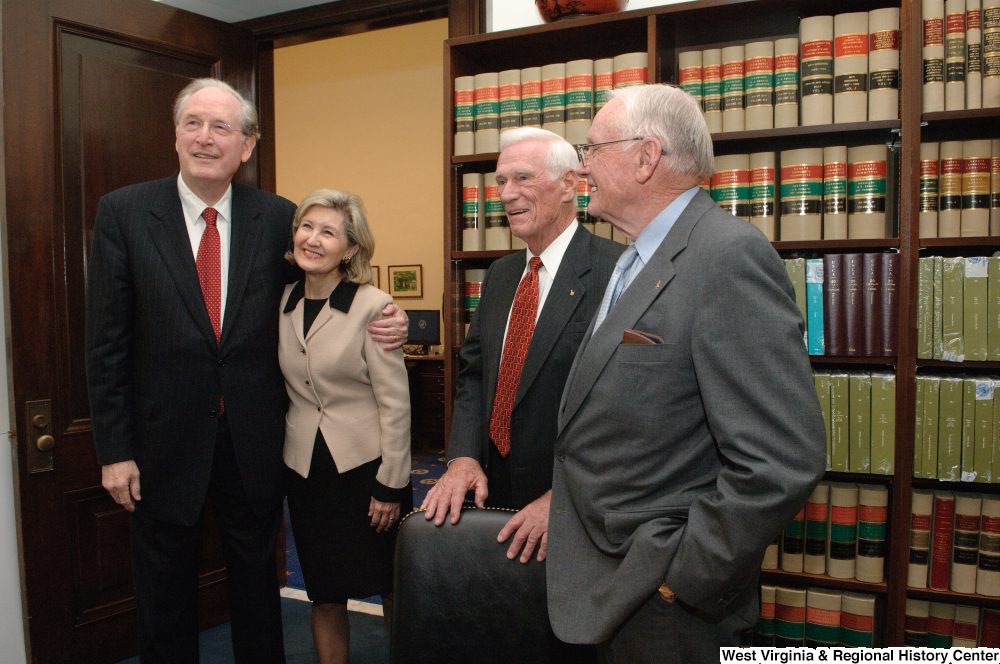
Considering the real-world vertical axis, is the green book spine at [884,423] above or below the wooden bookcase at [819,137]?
below

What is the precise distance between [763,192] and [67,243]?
2.43 meters

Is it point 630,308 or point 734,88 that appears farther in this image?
point 734,88

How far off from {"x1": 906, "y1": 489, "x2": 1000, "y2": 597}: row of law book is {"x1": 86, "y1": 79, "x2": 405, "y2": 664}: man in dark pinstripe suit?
5.98ft

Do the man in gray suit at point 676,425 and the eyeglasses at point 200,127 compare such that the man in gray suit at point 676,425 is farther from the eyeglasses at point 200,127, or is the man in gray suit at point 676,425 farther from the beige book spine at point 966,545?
the beige book spine at point 966,545

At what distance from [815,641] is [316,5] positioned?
3227 millimetres

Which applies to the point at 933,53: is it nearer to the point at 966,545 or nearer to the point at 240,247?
the point at 966,545

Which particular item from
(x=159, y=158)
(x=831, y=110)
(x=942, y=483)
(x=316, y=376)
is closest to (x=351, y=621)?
(x=316, y=376)

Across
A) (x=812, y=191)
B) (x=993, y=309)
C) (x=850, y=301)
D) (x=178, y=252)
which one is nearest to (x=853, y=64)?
(x=812, y=191)

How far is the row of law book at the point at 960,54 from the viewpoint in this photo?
199cm

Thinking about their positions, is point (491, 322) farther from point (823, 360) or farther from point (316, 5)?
point (316, 5)

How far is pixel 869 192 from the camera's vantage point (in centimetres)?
209

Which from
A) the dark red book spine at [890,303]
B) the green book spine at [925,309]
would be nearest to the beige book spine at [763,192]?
the dark red book spine at [890,303]

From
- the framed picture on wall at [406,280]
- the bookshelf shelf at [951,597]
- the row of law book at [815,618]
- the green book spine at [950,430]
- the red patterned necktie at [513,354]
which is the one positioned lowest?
the row of law book at [815,618]

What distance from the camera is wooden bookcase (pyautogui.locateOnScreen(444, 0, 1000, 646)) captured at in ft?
6.58
